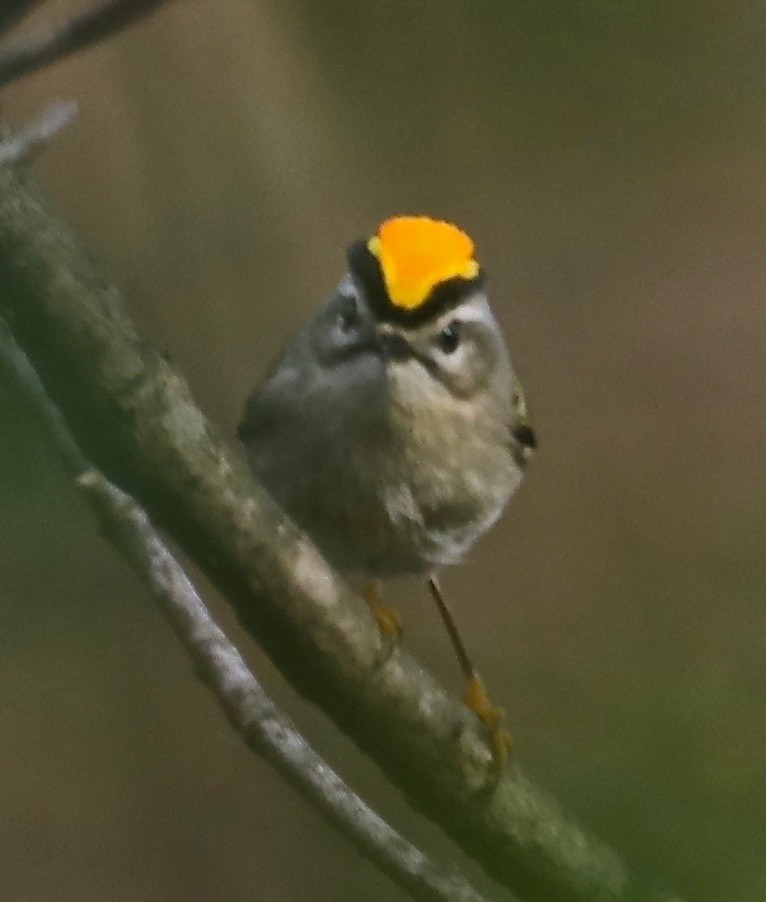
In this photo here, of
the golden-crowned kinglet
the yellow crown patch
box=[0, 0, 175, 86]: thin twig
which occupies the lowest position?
the golden-crowned kinglet

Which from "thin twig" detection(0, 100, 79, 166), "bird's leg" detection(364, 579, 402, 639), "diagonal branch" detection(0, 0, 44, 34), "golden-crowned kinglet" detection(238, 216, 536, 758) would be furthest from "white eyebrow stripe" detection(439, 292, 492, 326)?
"diagonal branch" detection(0, 0, 44, 34)

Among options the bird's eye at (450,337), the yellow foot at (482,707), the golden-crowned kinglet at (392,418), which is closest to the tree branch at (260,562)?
the yellow foot at (482,707)

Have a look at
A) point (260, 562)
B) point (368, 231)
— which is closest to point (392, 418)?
point (260, 562)

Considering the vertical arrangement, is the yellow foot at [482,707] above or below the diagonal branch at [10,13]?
below

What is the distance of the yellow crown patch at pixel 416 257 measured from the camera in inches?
34.1

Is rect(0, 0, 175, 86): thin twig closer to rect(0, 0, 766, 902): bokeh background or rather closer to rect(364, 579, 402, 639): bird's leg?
rect(364, 579, 402, 639): bird's leg

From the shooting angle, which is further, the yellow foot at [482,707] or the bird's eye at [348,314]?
the bird's eye at [348,314]

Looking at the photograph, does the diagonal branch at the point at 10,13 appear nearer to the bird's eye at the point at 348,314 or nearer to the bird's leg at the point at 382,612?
the bird's leg at the point at 382,612

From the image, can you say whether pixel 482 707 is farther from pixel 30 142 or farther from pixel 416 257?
pixel 30 142

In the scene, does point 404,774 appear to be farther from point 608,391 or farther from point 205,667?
point 608,391

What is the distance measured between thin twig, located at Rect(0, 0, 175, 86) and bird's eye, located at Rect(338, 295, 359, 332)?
2.21 feet

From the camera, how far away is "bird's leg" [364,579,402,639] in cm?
68

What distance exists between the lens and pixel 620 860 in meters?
0.25

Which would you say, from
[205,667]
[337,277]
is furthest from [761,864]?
[337,277]
